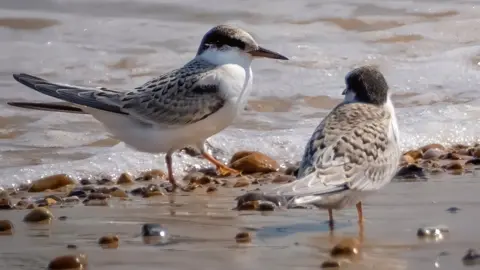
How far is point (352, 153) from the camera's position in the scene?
484 centimetres

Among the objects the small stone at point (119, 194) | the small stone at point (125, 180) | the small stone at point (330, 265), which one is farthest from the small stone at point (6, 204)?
the small stone at point (330, 265)

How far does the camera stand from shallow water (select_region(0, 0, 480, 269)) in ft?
14.8

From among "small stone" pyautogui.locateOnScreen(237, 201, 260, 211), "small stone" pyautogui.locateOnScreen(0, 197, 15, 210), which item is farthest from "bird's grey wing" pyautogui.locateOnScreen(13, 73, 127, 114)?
"small stone" pyautogui.locateOnScreen(237, 201, 260, 211)

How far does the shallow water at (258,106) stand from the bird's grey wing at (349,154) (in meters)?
0.24

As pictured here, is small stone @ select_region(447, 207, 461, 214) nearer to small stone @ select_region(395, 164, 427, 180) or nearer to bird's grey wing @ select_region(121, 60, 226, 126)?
small stone @ select_region(395, 164, 427, 180)

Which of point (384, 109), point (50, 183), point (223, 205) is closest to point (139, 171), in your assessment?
point (50, 183)

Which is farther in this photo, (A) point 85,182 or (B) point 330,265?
(A) point 85,182

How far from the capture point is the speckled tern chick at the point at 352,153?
457 cm

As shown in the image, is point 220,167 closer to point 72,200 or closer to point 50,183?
point 50,183

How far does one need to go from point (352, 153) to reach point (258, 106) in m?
3.54

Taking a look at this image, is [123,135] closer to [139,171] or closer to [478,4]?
[139,171]

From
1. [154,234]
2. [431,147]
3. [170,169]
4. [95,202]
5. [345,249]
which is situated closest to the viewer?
[345,249]

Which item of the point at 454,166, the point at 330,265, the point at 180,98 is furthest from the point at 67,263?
the point at 454,166

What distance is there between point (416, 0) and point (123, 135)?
18.2 ft
